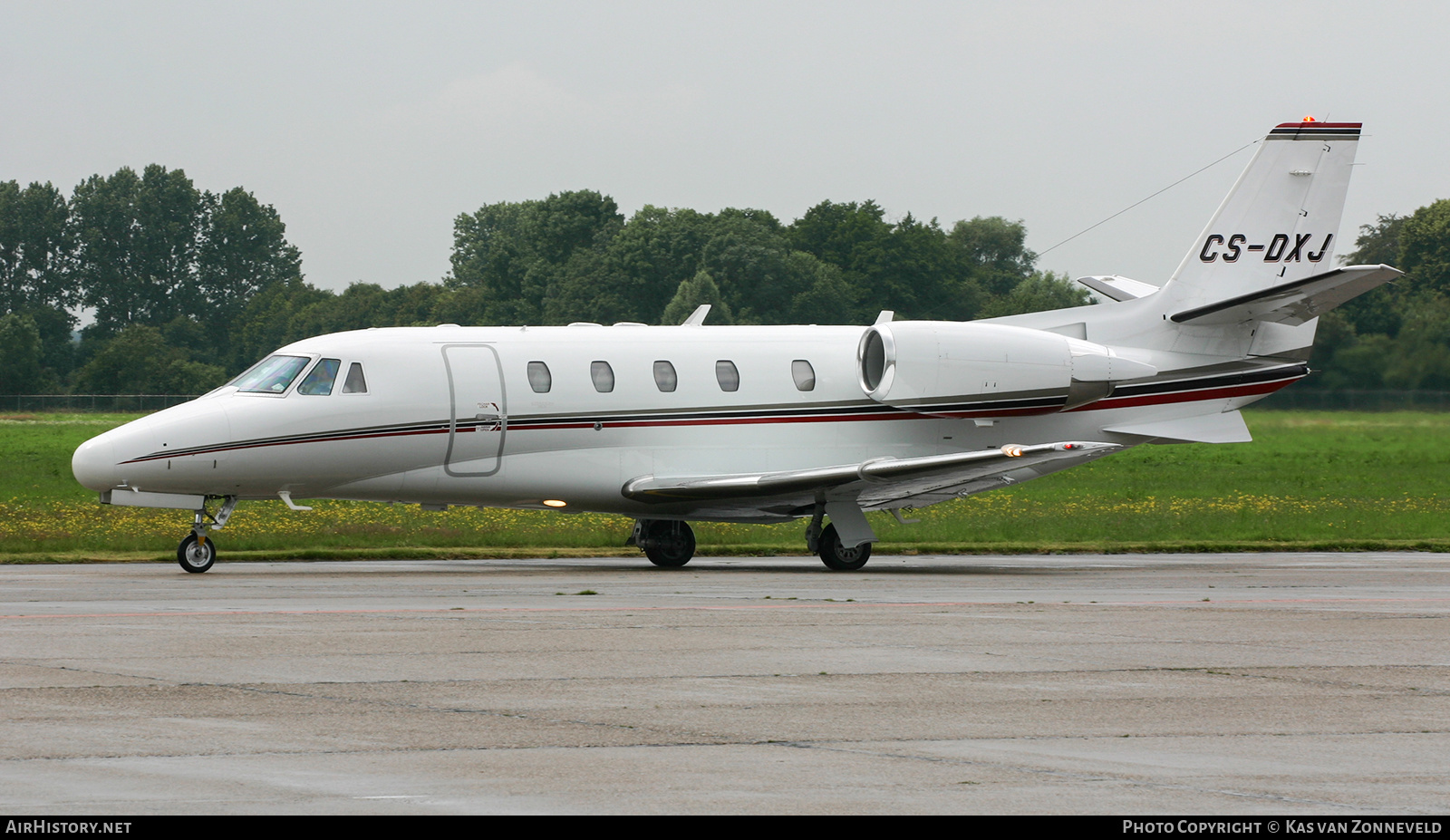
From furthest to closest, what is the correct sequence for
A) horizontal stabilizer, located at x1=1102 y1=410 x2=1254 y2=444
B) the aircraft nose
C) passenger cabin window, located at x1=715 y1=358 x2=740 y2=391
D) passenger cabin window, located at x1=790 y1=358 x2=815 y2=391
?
horizontal stabilizer, located at x1=1102 y1=410 x2=1254 y2=444 < passenger cabin window, located at x1=790 y1=358 x2=815 y2=391 < passenger cabin window, located at x1=715 y1=358 x2=740 y2=391 < the aircraft nose

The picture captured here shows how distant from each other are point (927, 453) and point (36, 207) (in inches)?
5730

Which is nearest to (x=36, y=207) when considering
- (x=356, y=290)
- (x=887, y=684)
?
(x=356, y=290)

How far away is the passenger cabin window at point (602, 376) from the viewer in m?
23.7

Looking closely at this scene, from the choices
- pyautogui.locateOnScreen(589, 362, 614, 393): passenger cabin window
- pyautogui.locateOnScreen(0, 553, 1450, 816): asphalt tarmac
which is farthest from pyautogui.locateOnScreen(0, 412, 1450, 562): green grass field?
pyautogui.locateOnScreen(0, 553, 1450, 816): asphalt tarmac

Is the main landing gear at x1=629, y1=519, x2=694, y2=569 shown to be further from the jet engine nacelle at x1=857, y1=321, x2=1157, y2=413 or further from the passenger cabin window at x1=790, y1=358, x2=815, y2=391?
the jet engine nacelle at x1=857, y1=321, x2=1157, y2=413

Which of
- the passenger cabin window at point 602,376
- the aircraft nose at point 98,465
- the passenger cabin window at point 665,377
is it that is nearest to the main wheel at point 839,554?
the passenger cabin window at point 665,377

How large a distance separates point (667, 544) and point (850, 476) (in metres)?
3.53

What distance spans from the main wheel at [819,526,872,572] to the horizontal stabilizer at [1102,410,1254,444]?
4243 millimetres

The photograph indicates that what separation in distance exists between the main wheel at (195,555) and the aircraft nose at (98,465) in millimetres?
1187

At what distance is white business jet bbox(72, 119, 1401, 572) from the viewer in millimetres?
22406

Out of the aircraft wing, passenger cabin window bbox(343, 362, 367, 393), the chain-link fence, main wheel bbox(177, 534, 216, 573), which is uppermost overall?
the chain-link fence

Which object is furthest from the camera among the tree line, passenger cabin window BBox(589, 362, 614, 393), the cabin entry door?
the tree line

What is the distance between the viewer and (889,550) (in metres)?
28.4

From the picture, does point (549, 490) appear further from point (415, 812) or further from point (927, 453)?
point (415, 812)
